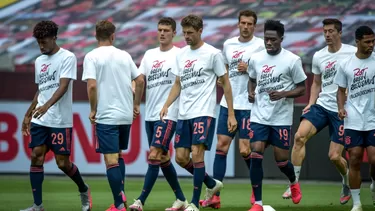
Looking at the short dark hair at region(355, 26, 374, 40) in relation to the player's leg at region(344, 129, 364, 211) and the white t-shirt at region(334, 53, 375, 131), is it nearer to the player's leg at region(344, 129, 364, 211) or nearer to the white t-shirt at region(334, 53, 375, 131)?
the white t-shirt at region(334, 53, 375, 131)

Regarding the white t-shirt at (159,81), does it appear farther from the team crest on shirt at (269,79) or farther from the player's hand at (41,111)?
the player's hand at (41,111)

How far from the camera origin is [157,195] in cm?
1321

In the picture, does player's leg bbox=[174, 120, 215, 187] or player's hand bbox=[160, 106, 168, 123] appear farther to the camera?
player's leg bbox=[174, 120, 215, 187]

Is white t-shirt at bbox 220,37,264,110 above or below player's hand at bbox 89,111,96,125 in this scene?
above

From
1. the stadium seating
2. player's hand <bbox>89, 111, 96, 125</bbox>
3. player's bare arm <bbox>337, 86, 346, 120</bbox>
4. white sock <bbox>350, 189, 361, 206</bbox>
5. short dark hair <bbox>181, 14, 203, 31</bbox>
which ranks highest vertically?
the stadium seating

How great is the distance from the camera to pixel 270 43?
399 inches

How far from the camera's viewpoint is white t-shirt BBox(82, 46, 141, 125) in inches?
376

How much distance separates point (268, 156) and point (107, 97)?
687 cm

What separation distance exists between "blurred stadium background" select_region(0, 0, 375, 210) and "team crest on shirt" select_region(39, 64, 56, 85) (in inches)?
186

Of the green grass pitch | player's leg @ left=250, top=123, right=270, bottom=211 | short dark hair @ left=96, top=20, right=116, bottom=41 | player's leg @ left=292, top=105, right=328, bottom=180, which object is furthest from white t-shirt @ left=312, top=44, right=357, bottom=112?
short dark hair @ left=96, top=20, right=116, bottom=41

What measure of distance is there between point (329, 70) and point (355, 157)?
2053 mm

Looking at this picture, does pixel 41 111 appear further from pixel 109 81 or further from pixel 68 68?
pixel 109 81

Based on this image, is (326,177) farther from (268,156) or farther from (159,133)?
(159,133)

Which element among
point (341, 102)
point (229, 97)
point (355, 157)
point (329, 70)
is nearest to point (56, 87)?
point (229, 97)
